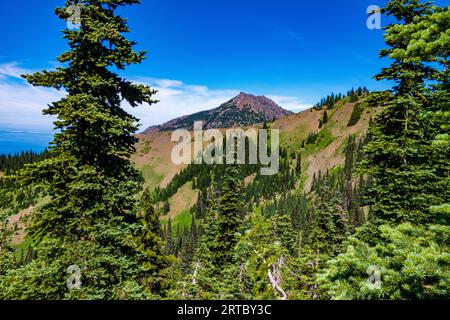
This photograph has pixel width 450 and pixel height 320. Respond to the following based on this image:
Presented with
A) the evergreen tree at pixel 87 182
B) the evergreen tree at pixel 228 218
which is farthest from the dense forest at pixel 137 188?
the evergreen tree at pixel 228 218

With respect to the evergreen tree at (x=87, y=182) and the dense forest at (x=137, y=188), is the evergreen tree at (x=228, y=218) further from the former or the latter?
the evergreen tree at (x=87, y=182)

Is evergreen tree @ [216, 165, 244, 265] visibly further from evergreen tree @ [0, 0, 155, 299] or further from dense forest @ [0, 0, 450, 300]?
evergreen tree @ [0, 0, 155, 299]

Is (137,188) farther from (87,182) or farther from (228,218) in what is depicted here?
(228,218)

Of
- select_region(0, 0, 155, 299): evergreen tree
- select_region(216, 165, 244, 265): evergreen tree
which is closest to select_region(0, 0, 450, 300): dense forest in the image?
select_region(0, 0, 155, 299): evergreen tree

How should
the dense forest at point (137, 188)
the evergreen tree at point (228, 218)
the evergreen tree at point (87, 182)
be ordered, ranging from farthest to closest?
the evergreen tree at point (228, 218) < the evergreen tree at point (87, 182) < the dense forest at point (137, 188)

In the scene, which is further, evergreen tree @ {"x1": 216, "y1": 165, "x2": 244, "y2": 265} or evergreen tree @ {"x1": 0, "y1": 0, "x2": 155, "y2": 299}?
evergreen tree @ {"x1": 216, "y1": 165, "x2": 244, "y2": 265}

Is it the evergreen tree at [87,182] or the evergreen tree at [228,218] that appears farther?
the evergreen tree at [228,218]

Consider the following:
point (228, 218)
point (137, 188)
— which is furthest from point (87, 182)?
point (228, 218)

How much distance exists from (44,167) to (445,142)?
13835mm

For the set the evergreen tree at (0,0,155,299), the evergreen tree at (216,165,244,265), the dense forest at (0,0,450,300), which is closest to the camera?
the dense forest at (0,0,450,300)
